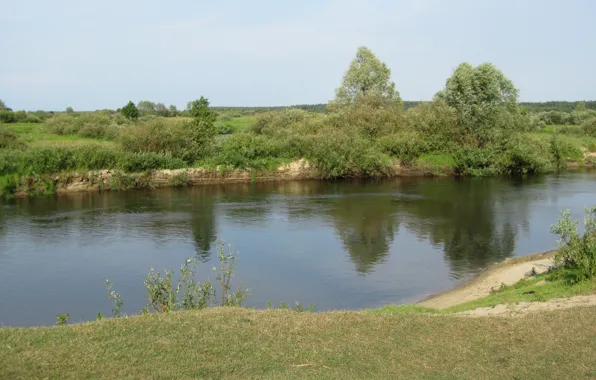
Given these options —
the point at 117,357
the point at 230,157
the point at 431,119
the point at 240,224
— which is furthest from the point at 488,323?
the point at 431,119

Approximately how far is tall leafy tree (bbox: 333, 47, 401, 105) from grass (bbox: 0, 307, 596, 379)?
44212 millimetres

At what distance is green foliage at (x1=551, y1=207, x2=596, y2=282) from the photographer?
534 inches

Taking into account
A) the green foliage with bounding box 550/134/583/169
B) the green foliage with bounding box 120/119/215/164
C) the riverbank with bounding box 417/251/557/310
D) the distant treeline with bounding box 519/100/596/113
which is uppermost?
the distant treeline with bounding box 519/100/596/113

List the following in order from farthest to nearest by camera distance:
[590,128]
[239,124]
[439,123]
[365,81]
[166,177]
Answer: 1. [239,124]
2. [590,128]
3. [365,81]
4. [439,123]
5. [166,177]

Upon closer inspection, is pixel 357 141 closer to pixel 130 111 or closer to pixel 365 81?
pixel 365 81

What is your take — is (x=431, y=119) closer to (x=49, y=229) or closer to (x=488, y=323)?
(x=49, y=229)

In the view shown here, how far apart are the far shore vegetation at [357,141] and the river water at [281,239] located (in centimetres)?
344

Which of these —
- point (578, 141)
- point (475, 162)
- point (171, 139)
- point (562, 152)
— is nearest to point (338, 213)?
point (171, 139)

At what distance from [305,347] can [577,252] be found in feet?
27.4

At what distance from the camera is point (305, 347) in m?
9.55

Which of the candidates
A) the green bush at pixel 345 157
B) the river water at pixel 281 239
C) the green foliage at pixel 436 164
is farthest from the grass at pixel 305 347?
the green foliage at pixel 436 164

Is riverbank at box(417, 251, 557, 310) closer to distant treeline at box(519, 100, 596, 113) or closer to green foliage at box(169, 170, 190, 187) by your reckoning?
green foliage at box(169, 170, 190, 187)

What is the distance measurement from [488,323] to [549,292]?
10.9 feet

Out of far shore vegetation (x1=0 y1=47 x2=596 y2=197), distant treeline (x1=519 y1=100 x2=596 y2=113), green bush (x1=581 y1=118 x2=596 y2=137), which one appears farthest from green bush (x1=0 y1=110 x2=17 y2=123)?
distant treeline (x1=519 y1=100 x2=596 y2=113)
